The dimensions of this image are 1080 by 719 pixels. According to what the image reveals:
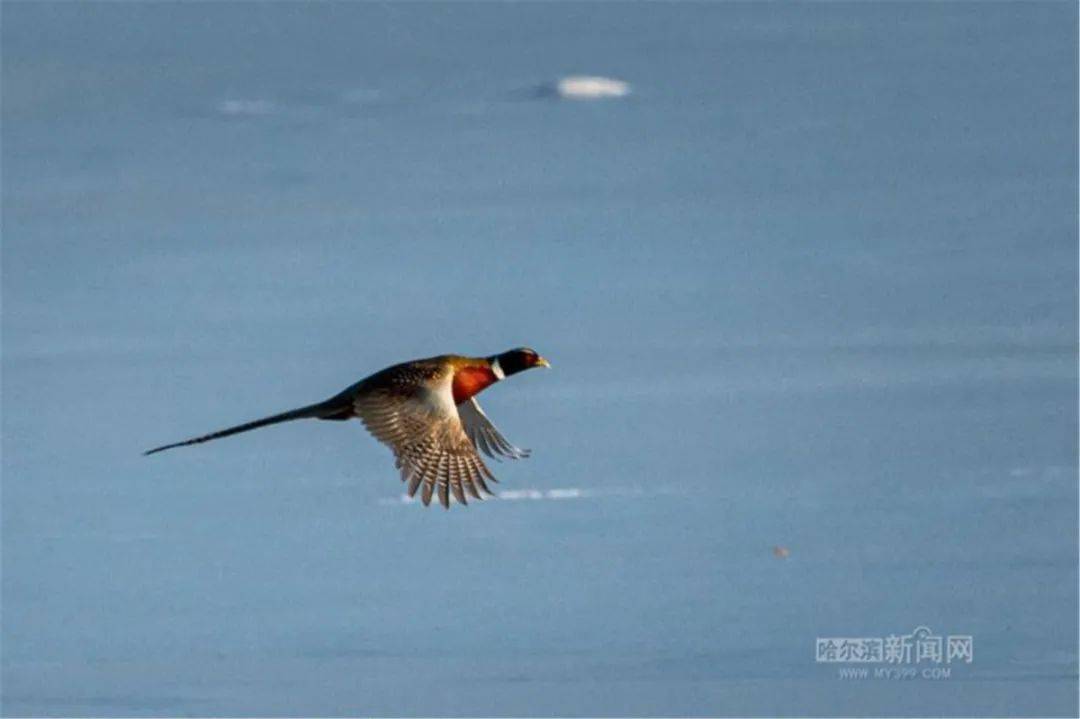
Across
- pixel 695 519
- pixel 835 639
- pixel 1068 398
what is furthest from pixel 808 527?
pixel 1068 398

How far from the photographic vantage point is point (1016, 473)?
13.4 meters

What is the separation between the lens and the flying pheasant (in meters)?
11.3

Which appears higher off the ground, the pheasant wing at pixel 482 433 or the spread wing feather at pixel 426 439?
the pheasant wing at pixel 482 433

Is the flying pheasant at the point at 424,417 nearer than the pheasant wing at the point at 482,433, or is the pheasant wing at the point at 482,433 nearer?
the flying pheasant at the point at 424,417

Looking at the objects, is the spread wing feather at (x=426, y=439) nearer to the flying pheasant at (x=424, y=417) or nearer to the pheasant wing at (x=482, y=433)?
the flying pheasant at (x=424, y=417)

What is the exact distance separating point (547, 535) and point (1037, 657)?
255cm

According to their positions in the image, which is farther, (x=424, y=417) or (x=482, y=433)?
(x=482, y=433)

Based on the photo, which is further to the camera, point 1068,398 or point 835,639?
point 1068,398

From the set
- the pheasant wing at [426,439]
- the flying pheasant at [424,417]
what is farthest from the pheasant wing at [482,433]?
the pheasant wing at [426,439]

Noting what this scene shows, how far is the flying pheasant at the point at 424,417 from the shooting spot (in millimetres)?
11281

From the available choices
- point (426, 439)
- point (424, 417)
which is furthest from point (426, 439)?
point (424, 417)

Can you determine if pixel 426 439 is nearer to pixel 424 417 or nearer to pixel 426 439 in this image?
pixel 426 439

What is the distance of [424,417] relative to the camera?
1138 cm

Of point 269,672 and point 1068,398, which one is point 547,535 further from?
point 1068,398
